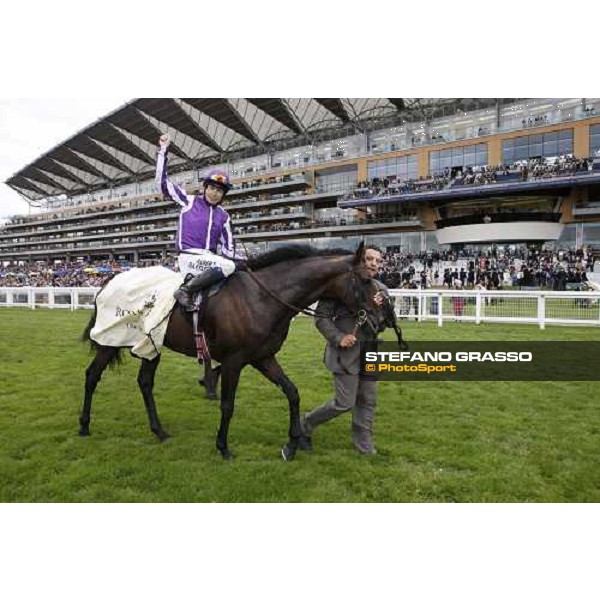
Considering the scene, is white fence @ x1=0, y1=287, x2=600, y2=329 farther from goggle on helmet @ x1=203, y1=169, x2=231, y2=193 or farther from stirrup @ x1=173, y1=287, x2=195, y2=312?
stirrup @ x1=173, y1=287, x2=195, y2=312

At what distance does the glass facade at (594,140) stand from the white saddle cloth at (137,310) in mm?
32839

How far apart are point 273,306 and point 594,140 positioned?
3328cm

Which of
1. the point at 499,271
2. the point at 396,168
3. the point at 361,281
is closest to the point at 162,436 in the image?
the point at 361,281

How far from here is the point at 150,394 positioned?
13.3 feet

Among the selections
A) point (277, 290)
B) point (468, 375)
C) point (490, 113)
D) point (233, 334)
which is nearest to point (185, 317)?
point (233, 334)

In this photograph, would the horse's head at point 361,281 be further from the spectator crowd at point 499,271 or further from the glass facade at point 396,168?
the glass facade at point 396,168

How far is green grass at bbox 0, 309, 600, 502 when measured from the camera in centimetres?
289

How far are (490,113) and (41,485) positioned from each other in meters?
36.3

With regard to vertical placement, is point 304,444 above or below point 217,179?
below

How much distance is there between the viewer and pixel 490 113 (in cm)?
3212

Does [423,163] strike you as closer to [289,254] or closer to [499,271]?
[499,271]

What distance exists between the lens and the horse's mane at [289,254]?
11.9 ft

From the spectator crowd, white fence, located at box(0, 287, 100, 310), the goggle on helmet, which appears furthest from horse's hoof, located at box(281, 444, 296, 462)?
white fence, located at box(0, 287, 100, 310)
